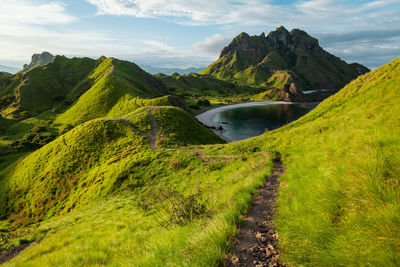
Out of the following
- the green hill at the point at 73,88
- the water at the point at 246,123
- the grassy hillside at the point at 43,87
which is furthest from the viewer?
the grassy hillside at the point at 43,87

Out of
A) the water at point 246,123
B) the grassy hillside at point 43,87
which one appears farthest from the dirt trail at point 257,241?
the grassy hillside at point 43,87

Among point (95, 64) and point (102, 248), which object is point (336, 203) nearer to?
point (102, 248)

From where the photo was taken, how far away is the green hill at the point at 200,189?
10.5 ft

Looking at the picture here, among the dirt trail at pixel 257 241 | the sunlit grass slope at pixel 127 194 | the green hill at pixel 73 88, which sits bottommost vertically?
the sunlit grass slope at pixel 127 194

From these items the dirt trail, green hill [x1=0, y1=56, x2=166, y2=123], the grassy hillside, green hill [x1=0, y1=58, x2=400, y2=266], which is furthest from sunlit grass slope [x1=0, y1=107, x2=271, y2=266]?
the grassy hillside

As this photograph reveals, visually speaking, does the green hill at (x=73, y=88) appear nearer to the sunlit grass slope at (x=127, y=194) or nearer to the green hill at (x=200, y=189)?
the sunlit grass slope at (x=127, y=194)

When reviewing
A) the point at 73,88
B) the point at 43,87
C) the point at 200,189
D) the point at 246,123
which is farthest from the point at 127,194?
the point at 43,87

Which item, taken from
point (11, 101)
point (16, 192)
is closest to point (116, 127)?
point (16, 192)

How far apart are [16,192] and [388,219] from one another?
173 ft

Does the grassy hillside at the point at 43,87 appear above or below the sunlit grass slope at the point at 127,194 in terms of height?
above

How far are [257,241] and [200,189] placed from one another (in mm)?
7556

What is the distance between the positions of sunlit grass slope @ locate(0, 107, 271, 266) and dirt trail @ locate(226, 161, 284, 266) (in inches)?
13.0

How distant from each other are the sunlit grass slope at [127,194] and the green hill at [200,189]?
3.8 inches

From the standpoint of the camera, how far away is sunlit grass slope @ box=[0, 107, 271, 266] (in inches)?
208
